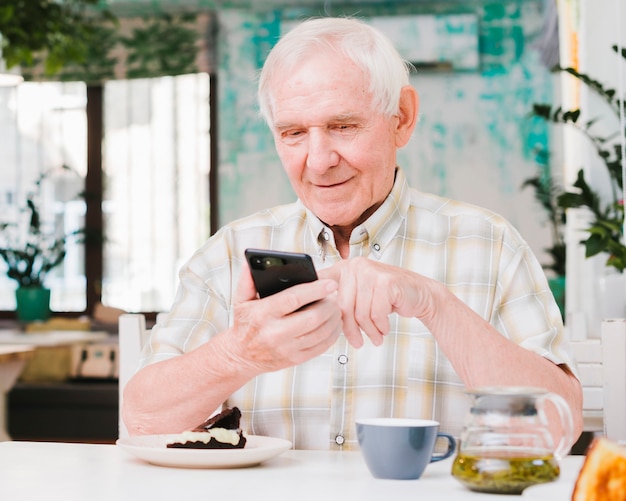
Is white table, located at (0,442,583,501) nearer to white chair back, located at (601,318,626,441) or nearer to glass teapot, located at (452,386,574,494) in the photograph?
glass teapot, located at (452,386,574,494)

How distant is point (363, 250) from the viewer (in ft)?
4.91

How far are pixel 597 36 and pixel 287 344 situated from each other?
2.62 m

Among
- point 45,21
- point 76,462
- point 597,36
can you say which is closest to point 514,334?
point 76,462

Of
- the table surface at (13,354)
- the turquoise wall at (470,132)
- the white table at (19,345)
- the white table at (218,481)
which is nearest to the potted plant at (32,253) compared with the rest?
the white table at (19,345)

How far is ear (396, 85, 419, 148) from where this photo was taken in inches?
58.4

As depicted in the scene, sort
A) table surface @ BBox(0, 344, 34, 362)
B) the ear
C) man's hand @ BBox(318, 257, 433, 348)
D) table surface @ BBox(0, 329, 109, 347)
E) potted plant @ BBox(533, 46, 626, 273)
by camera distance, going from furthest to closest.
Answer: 1. table surface @ BBox(0, 329, 109, 347)
2. table surface @ BBox(0, 344, 34, 362)
3. potted plant @ BBox(533, 46, 626, 273)
4. the ear
5. man's hand @ BBox(318, 257, 433, 348)

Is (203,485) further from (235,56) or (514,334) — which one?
(235,56)

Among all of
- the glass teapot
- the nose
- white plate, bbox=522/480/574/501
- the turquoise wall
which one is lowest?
white plate, bbox=522/480/574/501

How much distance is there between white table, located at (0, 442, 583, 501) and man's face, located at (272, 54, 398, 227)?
1.45 ft

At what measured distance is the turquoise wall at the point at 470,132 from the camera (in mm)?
6121

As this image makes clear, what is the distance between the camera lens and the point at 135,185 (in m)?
6.49

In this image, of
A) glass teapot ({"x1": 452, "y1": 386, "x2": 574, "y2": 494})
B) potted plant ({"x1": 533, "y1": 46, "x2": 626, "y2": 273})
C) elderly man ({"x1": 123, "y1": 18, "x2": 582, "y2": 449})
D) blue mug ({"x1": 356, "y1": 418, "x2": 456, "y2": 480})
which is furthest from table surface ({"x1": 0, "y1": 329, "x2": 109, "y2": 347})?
glass teapot ({"x1": 452, "y1": 386, "x2": 574, "y2": 494})

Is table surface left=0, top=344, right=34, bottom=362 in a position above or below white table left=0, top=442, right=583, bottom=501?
below

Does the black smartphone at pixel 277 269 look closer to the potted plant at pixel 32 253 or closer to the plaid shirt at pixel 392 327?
the plaid shirt at pixel 392 327
